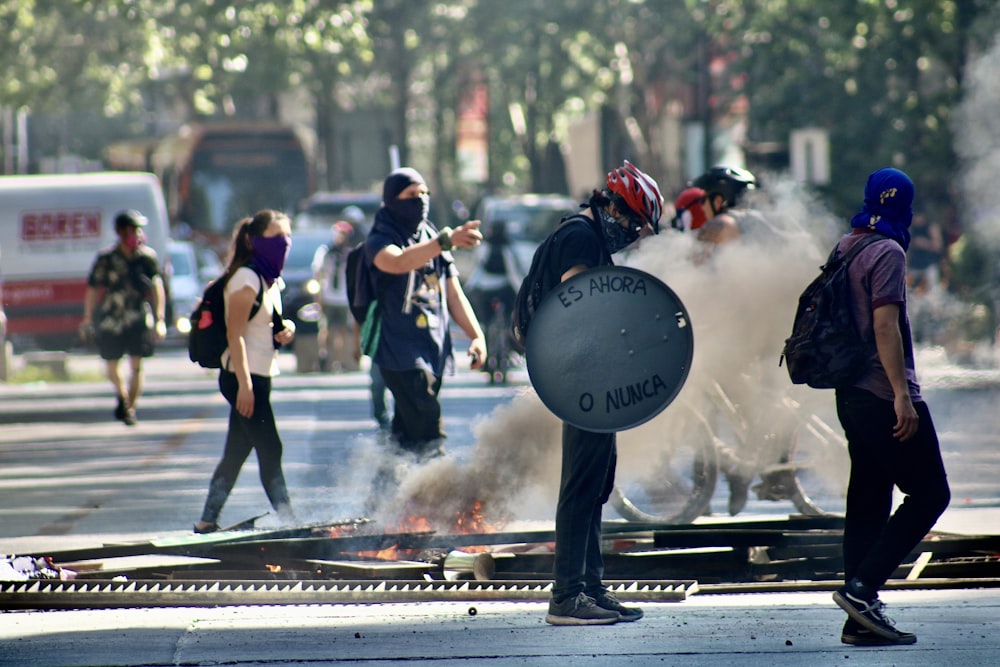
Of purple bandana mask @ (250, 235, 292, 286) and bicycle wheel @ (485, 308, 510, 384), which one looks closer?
purple bandana mask @ (250, 235, 292, 286)

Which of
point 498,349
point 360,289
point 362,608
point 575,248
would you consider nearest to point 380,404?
point 360,289

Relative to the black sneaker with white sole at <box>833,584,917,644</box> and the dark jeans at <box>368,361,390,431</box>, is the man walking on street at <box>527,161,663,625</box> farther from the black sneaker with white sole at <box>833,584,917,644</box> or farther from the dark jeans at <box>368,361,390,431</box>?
the dark jeans at <box>368,361,390,431</box>

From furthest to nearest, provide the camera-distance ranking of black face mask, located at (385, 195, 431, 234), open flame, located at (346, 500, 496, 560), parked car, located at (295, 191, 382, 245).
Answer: parked car, located at (295, 191, 382, 245)
black face mask, located at (385, 195, 431, 234)
open flame, located at (346, 500, 496, 560)

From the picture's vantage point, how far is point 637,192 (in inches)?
242

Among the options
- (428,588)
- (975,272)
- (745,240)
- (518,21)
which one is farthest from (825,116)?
(428,588)

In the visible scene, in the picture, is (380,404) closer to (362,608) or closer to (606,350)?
(362,608)

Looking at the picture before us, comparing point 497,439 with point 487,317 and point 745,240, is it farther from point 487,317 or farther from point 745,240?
point 487,317

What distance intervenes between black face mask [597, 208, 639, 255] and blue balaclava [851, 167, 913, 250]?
2.55 feet

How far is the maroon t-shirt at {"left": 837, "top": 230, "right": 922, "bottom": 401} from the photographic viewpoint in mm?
5852

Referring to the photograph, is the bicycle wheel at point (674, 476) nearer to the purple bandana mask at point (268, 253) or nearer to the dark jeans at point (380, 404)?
the purple bandana mask at point (268, 253)

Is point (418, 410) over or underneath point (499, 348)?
over

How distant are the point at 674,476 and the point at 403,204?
183 cm

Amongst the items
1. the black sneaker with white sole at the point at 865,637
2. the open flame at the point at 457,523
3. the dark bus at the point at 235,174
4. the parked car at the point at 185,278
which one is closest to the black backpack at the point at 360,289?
the open flame at the point at 457,523

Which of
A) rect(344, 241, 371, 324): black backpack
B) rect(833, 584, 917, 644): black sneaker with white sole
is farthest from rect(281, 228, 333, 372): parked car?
rect(833, 584, 917, 644): black sneaker with white sole
